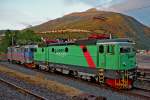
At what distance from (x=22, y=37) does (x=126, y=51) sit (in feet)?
248

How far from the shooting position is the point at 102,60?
24.9m

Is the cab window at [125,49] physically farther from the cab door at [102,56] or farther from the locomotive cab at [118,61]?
the cab door at [102,56]

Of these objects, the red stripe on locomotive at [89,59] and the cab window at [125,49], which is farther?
the red stripe on locomotive at [89,59]

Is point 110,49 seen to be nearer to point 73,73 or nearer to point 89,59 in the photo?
point 89,59

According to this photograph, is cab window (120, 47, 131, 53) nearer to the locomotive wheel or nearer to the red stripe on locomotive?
the red stripe on locomotive

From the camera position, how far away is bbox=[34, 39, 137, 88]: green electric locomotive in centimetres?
2362

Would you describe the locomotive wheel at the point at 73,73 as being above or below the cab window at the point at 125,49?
below

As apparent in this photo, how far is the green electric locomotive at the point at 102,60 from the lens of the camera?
77.5ft

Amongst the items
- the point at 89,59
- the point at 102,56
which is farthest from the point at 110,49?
the point at 89,59

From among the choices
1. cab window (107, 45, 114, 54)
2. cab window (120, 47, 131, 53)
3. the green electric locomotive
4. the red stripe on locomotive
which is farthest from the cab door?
cab window (120, 47, 131, 53)

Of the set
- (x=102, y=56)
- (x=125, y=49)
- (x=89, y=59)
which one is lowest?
(x=89, y=59)

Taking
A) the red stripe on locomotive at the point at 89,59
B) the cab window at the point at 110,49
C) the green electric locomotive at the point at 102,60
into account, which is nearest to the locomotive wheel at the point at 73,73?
the green electric locomotive at the point at 102,60

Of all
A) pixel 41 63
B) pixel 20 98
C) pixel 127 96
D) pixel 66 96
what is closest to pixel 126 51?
pixel 127 96

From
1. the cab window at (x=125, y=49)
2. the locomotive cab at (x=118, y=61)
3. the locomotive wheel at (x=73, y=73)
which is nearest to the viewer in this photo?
the locomotive cab at (x=118, y=61)
